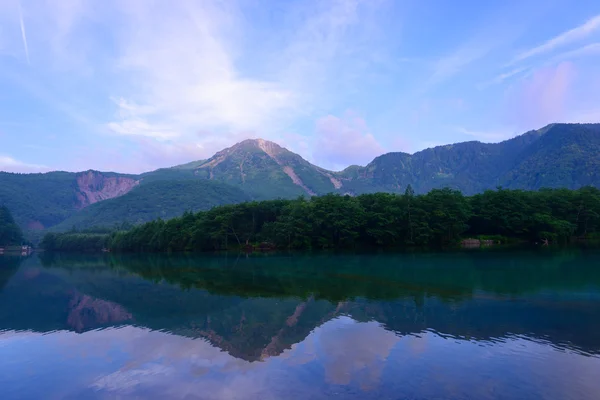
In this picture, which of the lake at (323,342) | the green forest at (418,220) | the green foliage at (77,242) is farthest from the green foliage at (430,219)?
the green foliage at (77,242)

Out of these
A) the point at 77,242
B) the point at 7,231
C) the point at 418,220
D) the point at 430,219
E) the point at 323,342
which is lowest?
the point at 77,242

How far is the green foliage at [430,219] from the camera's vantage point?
66062 millimetres

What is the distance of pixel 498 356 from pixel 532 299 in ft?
29.5

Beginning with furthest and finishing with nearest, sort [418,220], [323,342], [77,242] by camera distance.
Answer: [77,242], [418,220], [323,342]

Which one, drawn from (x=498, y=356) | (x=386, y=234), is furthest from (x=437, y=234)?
(x=498, y=356)

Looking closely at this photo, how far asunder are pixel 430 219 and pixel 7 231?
172 meters

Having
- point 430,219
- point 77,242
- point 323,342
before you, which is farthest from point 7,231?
point 323,342

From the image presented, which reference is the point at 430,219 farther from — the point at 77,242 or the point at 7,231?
the point at 7,231

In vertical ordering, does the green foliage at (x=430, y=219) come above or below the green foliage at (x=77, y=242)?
above

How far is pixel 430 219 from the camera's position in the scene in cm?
6719

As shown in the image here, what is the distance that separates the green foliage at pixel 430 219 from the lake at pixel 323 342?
137 ft

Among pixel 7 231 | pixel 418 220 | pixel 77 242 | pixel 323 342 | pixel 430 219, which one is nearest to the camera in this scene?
pixel 323 342

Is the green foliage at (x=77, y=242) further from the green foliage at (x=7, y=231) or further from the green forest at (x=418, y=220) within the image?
the green forest at (x=418, y=220)

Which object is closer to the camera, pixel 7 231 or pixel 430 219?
pixel 430 219
